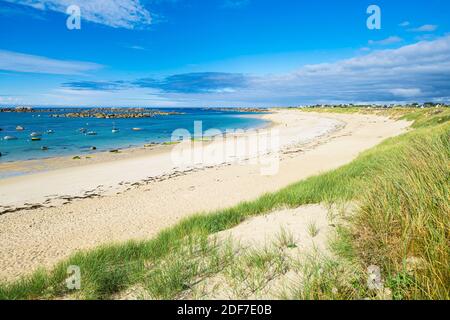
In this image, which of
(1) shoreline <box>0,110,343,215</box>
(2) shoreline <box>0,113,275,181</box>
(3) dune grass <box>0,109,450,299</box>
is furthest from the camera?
(2) shoreline <box>0,113,275,181</box>

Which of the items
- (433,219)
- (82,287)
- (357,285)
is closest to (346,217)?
(433,219)

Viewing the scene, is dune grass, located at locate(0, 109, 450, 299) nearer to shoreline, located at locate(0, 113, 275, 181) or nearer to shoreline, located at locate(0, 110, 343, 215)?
shoreline, located at locate(0, 110, 343, 215)

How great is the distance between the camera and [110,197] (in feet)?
41.2

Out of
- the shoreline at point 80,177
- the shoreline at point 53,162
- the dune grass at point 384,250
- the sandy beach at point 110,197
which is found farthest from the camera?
the shoreline at point 53,162

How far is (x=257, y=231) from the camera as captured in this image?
5.75 metres

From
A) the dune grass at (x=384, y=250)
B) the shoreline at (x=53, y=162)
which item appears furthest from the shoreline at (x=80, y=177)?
the dune grass at (x=384, y=250)

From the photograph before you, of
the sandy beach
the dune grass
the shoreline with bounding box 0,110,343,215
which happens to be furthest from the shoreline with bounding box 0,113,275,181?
the dune grass

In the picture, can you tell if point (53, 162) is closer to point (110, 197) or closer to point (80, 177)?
point (80, 177)

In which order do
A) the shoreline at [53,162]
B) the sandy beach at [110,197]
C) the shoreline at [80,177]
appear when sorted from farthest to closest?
the shoreline at [53,162], the shoreline at [80,177], the sandy beach at [110,197]

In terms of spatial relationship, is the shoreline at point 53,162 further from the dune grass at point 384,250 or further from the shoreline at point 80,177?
the dune grass at point 384,250

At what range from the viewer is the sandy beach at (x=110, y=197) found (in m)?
7.96

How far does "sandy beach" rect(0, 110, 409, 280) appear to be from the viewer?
314 inches
